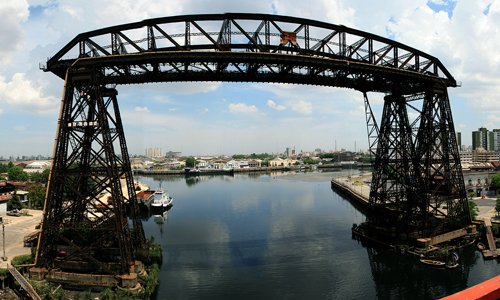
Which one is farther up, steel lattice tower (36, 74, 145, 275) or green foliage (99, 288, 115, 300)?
steel lattice tower (36, 74, 145, 275)

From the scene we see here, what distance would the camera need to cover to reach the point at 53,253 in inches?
817

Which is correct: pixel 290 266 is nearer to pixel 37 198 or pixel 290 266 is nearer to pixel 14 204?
pixel 14 204

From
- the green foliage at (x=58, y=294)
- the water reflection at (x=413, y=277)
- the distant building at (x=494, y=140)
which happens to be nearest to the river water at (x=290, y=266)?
the water reflection at (x=413, y=277)

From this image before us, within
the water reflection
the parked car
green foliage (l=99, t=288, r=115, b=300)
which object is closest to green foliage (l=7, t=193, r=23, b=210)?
the parked car

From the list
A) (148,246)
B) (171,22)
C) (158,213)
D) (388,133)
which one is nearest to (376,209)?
(388,133)

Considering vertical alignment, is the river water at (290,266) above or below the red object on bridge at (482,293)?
below

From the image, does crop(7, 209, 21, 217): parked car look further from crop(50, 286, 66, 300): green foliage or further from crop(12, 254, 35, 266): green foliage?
crop(50, 286, 66, 300): green foliage

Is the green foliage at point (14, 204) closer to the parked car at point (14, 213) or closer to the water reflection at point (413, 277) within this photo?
the parked car at point (14, 213)

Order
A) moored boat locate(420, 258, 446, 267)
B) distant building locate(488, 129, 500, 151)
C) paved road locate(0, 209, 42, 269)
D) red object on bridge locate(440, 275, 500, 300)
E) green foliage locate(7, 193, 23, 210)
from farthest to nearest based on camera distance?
1. distant building locate(488, 129, 500, 151)
2. green foliage locate(7, 193, 23, 210)
3. paved road locate(0, 209, 42, 269)
4. moored boat locate(420, 258, 446, 267)
5. red object on bridge locate(440, 275, 500, 300)

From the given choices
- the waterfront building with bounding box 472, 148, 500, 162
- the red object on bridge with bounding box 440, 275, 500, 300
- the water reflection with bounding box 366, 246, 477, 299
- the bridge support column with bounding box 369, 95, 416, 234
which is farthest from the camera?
the waterfront building with bounding box 472, 148, 500, 162

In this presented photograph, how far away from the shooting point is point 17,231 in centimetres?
3206

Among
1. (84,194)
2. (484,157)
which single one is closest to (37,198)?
(84,194)

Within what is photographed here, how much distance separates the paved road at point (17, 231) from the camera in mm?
25375

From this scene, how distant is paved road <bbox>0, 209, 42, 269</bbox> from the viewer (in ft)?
83.3
